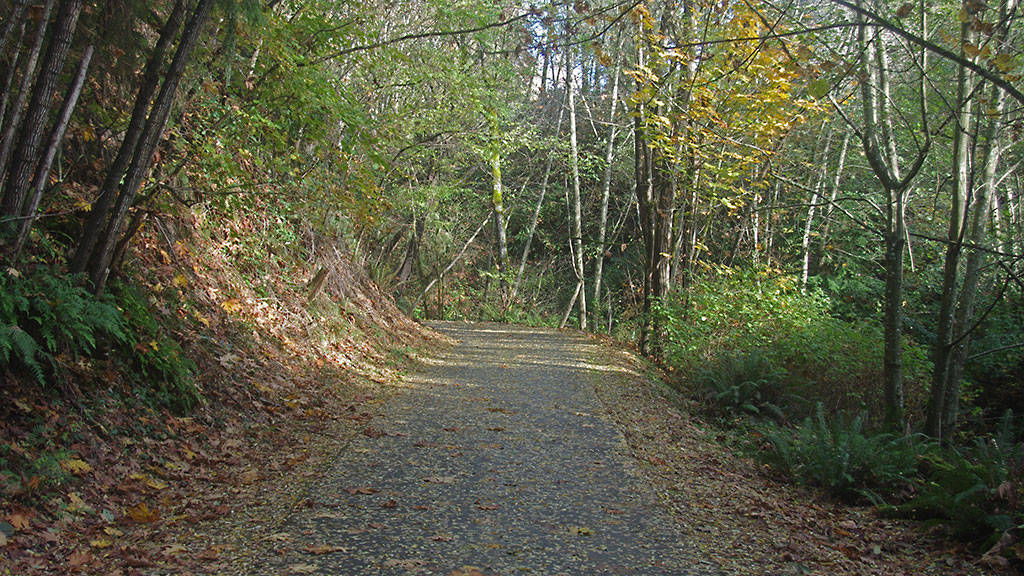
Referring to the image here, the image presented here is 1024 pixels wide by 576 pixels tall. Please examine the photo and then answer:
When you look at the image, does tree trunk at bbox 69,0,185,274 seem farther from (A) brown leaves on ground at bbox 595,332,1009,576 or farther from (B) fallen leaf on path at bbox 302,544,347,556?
(A) brown leaves on ground at bbox 595,332,1009,576

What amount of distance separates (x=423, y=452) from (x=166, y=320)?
2946mm

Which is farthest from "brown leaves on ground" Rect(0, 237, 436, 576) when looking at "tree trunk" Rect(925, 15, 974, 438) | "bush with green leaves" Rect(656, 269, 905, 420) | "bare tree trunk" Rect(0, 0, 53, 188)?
"bush with green leaves" Rect(656, 269, 905, 420)

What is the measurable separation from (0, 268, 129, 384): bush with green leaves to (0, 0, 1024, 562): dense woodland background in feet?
0.08

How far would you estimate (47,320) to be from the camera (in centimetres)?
503

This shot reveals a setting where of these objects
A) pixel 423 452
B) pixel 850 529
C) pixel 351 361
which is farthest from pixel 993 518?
pixel 351 361

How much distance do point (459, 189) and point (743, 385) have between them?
39.8 ft

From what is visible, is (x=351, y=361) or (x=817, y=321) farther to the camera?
(x=817, y=321)

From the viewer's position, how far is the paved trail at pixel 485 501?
4180 millimetres

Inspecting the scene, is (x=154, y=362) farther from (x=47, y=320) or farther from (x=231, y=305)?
(x=231, y=305)

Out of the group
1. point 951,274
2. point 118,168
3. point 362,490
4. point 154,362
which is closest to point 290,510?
point 362,490

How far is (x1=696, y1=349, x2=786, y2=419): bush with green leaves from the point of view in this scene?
1065 cm

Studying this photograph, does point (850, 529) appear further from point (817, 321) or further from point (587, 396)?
point (817, 321)

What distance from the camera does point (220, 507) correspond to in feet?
15.4

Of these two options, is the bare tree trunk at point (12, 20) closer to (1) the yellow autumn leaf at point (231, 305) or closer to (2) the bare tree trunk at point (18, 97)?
(2) the bare tree trunk at point (18, 97)
